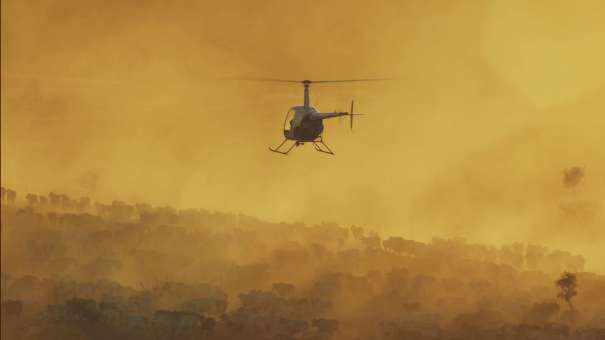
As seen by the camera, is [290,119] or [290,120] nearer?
[290,120]

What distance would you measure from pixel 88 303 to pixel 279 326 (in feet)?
137

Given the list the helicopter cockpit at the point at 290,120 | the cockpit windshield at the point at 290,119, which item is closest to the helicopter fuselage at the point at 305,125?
the helicopter cockpit at the point at 290,120

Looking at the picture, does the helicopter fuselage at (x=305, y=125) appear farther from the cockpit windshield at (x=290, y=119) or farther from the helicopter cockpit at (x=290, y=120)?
the cockpit windshield at (x=290, y=119)

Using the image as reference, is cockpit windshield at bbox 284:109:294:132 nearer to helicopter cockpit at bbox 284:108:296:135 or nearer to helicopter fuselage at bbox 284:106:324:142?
helicopter cockpit at bbox 284:108:296:135

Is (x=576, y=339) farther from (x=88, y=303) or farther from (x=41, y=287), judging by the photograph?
(x=41, y=287)

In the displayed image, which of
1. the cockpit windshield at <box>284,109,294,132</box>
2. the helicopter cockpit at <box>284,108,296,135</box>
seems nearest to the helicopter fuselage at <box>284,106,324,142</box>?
the helicopter cockpit at <box>284,108,296,135</box>

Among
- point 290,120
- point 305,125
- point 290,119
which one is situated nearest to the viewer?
point 305,125

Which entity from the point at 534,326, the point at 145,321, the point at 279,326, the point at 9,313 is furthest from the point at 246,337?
the point at 534,326

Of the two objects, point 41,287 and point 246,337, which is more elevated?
point 41,287

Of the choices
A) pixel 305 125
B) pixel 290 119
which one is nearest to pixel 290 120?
pixel 290 119

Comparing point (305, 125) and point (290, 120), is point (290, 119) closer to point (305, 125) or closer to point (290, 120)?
point (290, 120)

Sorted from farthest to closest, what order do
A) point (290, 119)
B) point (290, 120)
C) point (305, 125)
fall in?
point (290, 119)
point (290, 120)
point (305, 125)

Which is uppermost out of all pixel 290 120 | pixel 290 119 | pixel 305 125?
pixel 290 119

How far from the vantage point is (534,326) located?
190m
